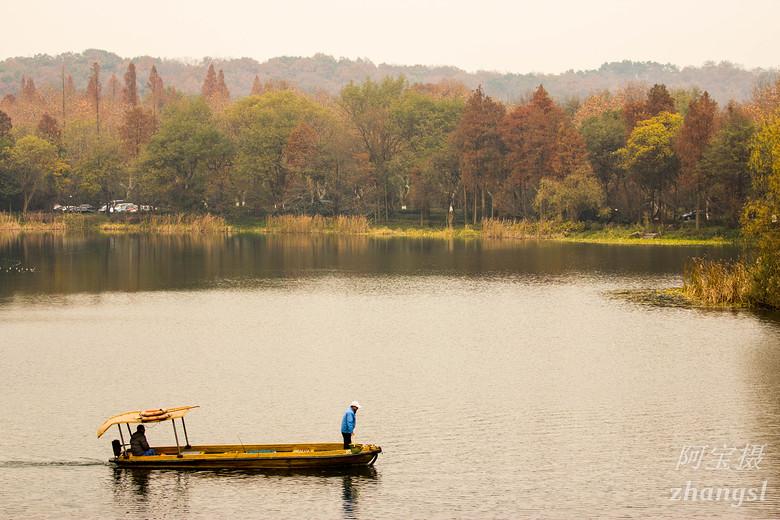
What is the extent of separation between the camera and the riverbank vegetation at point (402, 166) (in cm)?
8875

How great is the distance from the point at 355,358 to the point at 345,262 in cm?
3746

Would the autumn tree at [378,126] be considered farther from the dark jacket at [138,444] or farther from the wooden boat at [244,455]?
the wooden boat at [244,455]

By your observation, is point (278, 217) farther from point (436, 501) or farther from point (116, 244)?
point (436, 501)

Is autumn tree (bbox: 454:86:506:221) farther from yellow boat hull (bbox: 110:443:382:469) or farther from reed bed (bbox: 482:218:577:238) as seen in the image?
yellow boat hull (bbox: 110:443:382:469)

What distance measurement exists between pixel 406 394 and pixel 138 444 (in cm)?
947

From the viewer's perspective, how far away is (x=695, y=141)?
8381 cm

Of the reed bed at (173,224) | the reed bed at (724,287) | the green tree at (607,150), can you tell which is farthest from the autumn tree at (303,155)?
the reed bed at (724,287)

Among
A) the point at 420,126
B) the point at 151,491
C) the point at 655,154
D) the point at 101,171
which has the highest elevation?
the point at 420,126

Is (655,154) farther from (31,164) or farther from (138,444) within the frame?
(31,164)

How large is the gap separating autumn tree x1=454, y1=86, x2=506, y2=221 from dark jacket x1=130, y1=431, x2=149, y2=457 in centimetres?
8156

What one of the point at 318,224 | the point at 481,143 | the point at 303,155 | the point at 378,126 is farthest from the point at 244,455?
the point at 378,126

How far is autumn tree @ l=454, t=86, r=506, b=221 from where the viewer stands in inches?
3917

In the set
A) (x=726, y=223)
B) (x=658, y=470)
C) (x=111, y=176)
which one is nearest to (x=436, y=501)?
(x=658, y=470)

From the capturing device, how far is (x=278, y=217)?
11256 centimetres
